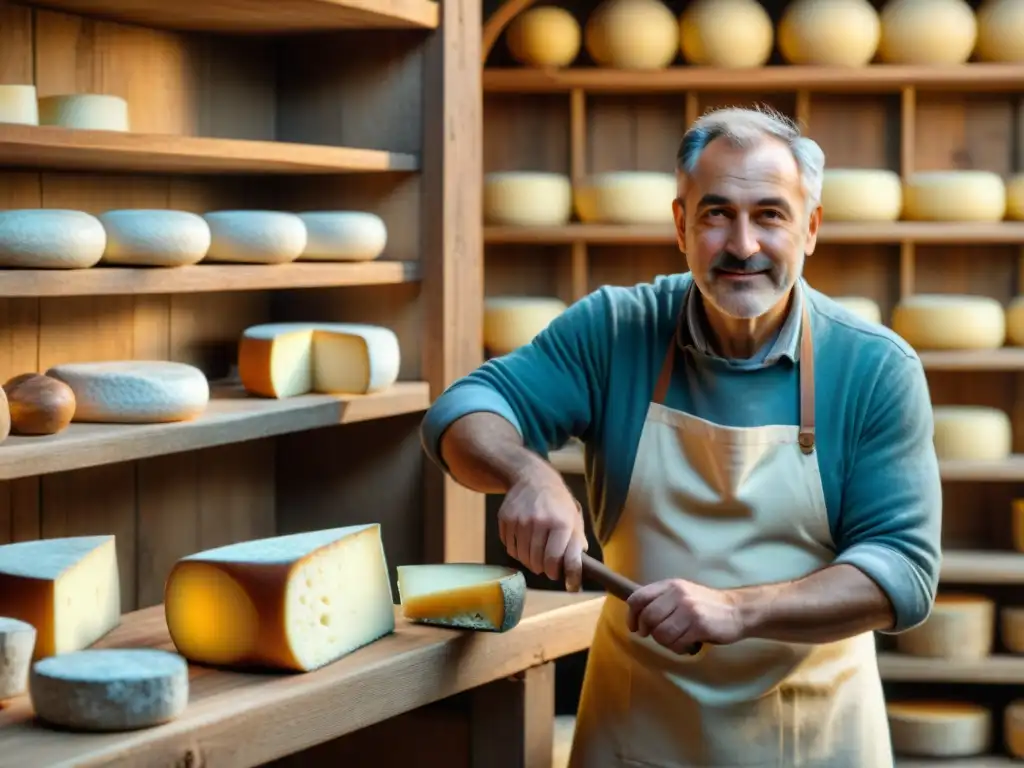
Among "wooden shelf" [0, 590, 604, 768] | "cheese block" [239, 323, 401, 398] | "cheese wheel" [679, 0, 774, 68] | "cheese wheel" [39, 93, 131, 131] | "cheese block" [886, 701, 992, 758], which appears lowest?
"cheese block" [886, 701, 992, 758]

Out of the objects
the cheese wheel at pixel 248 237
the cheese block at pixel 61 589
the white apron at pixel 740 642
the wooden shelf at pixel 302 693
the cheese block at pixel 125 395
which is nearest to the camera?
the wooden shelf at pixel 302 693

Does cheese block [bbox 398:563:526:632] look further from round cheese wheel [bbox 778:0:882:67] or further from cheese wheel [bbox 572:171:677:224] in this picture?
round cheese wheel [bbox 778:0:882:67]

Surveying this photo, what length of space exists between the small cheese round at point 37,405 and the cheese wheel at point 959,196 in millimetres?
2408

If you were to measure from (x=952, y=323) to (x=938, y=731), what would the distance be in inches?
39.0

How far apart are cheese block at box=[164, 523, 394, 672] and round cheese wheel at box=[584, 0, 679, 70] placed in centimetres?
209

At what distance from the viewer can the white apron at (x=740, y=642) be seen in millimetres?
1924

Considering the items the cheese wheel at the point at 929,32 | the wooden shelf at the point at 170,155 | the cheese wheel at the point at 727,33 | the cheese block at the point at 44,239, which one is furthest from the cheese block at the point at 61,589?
the cheese wheel at the point at 929,32

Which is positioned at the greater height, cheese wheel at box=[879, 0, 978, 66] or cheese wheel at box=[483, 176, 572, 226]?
cheese wheel at box=[879, 0, 978, 66]

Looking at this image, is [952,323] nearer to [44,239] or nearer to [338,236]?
[338,236]

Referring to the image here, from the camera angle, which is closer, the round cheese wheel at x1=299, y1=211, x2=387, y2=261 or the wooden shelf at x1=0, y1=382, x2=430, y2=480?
the wooden shelf at x1=0, y1=382, x2=430, y2=480

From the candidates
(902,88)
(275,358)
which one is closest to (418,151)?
(275,358)

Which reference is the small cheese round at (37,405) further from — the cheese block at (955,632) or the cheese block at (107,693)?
the cheese block at (955,632)

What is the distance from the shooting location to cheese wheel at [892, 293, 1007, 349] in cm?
370

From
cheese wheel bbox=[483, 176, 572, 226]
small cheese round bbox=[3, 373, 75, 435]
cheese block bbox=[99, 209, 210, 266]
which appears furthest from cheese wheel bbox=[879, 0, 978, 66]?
small cheese round bbox=[3, 373, 75, 435]
